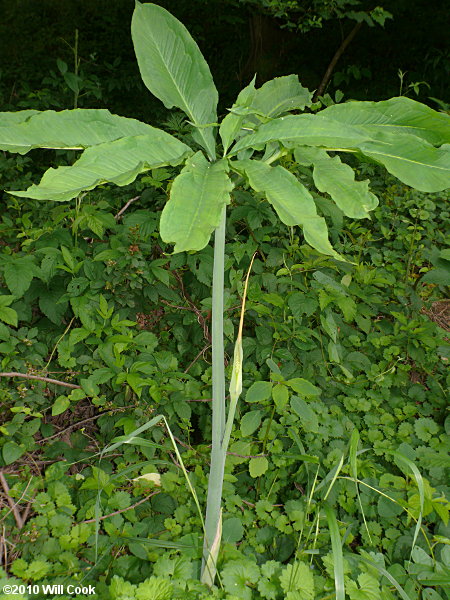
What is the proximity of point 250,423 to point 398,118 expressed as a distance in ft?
3.96

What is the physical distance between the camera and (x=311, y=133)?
94 centimetres

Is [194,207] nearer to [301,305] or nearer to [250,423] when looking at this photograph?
[250,423]

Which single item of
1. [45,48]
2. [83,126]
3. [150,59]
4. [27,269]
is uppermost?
[150,59]

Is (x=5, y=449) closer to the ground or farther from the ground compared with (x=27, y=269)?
closer to the ground

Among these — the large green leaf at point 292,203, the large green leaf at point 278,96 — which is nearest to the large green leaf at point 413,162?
the large green leaf at point 292,203

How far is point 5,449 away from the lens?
1.73m

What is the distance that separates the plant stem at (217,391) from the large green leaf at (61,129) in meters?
0.31

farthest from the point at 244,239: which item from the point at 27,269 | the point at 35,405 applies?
the point at 35,405

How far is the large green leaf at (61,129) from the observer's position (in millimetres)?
959

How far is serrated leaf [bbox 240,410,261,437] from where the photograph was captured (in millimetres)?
1828

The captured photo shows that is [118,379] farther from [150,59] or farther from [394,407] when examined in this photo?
[394,407]

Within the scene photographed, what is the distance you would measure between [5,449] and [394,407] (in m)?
1.66

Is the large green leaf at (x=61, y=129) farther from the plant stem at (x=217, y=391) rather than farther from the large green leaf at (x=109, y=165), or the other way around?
the plant stem at (x=217, y=391)

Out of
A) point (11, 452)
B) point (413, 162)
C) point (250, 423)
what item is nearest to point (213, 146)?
point (413, 162)
